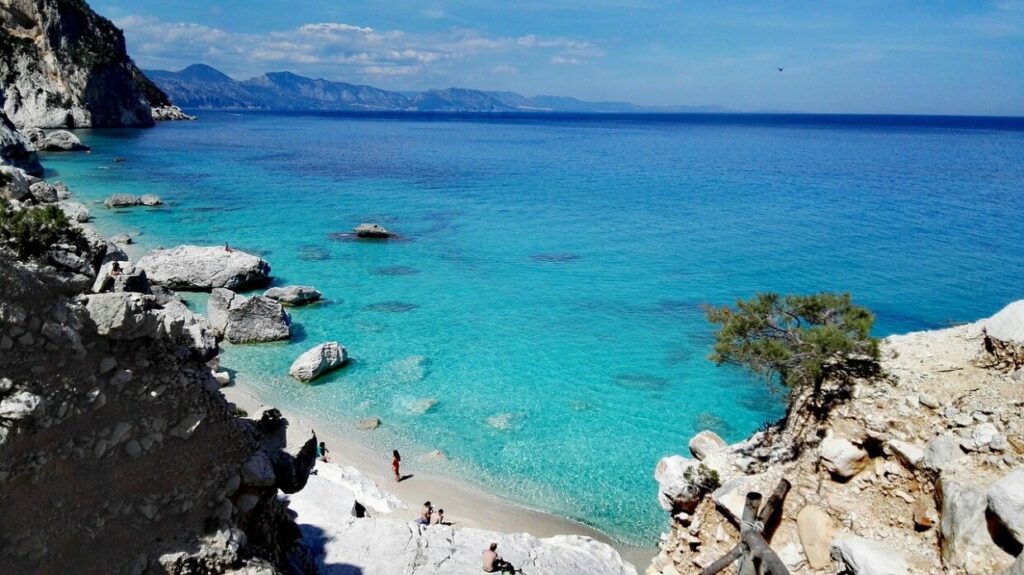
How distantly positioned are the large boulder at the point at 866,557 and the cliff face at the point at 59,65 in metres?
121

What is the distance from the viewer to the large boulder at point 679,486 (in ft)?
44.4

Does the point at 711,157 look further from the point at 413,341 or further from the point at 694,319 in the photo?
the point at 413,341

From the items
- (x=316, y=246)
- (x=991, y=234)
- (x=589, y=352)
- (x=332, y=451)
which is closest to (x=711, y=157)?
(x=991, y=234)

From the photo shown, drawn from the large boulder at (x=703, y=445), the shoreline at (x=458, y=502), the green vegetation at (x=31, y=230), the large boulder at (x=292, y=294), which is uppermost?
Answer: the green vegetation at (x=31, y=230)

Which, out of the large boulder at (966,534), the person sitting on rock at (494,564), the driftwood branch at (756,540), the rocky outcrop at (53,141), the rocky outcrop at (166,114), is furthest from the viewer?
the rocky outcrop at (166,114)

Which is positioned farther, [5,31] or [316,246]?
[5,31]

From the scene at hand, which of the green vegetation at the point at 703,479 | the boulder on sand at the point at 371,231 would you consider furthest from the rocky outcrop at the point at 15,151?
the green vegetation at the point at 703,479

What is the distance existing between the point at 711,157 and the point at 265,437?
112 metres

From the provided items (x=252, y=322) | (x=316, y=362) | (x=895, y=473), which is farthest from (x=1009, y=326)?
(x=252, y=322)

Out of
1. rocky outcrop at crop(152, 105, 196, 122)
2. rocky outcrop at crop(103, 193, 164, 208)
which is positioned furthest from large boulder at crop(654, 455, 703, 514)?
rocky outcrop at crop(152, 105, 196, 122)

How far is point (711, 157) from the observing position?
113 m

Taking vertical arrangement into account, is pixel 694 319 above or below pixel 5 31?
below

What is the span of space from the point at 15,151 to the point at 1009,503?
73.2 metres

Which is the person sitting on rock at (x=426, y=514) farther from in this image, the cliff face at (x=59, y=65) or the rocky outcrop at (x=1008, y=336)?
the cliff face at (x=59, y=65)
